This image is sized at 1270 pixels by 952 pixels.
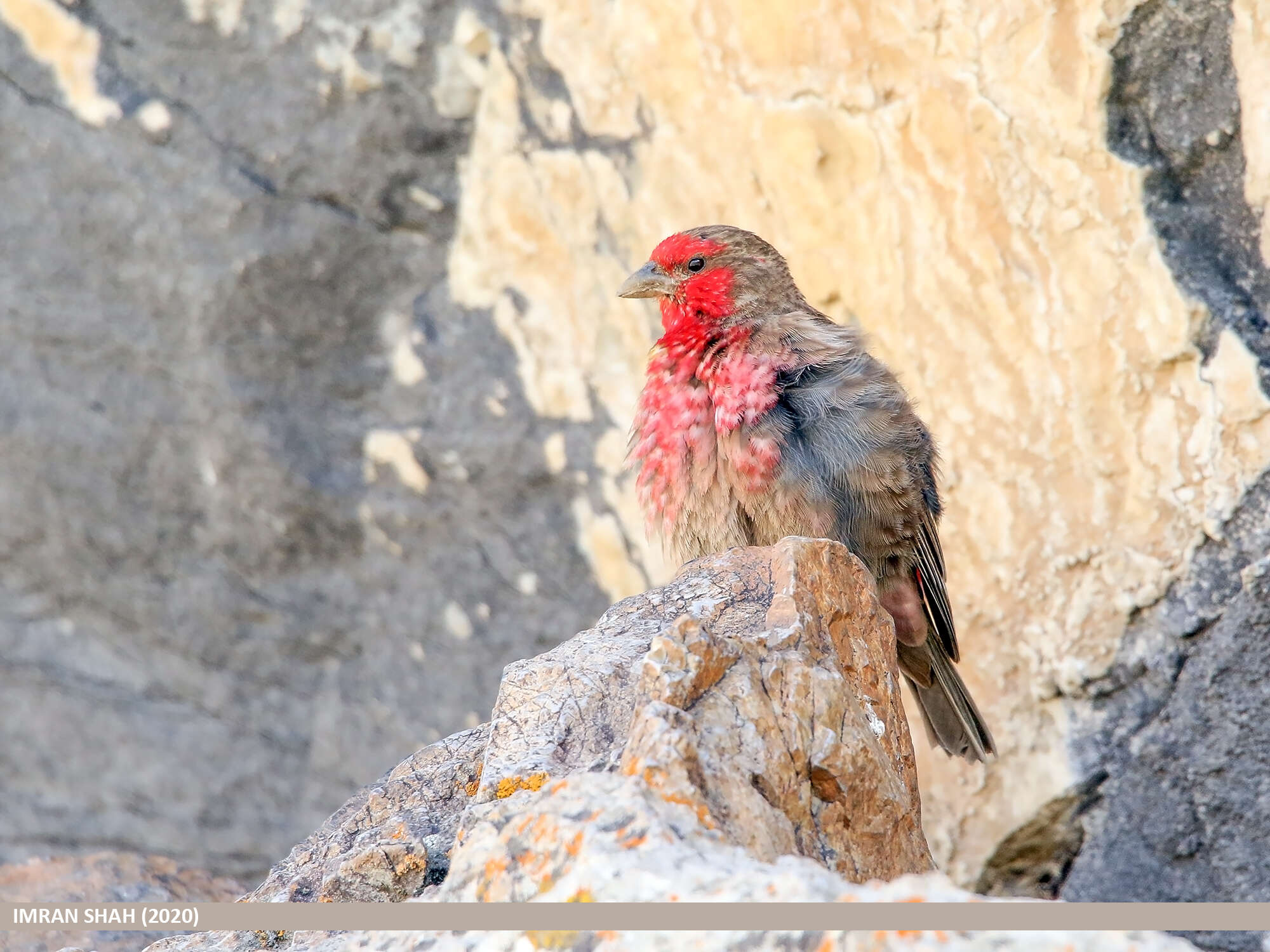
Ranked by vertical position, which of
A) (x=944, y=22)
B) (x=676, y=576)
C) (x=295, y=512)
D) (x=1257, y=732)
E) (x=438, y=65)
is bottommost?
(x=1257, y=732)

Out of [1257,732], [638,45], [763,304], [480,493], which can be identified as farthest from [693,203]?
[1257,732]

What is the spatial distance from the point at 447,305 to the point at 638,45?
1.38 meters

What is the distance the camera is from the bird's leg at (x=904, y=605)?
4.08 metres

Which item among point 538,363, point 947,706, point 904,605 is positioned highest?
point 538,363

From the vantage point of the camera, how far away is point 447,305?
5.63 meters

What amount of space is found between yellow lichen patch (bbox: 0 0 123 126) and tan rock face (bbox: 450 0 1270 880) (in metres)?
1.71

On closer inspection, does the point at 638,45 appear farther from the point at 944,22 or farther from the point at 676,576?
the point at 676,576

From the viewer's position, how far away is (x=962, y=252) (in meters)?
4.58

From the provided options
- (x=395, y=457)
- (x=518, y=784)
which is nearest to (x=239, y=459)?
(x=395, y=457)

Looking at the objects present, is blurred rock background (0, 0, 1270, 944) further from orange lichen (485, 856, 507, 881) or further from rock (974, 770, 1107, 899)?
orange lichen (485, 856, 507, 881)

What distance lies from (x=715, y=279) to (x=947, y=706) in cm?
164

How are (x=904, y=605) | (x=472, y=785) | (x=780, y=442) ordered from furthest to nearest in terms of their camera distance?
(x=904, y=605), (x=780, y=442), (x=472, y=785)

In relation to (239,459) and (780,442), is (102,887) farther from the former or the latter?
(780,442)

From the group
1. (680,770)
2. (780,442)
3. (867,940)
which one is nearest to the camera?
(867,940)
